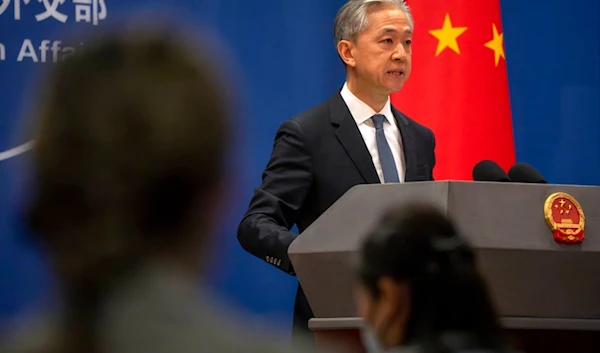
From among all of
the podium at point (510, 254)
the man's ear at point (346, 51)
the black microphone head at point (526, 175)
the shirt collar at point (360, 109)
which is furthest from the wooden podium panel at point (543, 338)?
the man's ear at point (346, 51)

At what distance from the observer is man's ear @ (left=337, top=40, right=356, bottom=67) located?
3410mm

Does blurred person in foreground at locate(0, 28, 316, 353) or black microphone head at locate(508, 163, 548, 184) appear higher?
blurred person in foreground at locate(0, 28, 316, 353)

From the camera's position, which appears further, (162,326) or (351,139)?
(351,139)

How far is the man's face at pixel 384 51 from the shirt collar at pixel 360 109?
0.06 meters

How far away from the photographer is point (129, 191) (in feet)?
2.60

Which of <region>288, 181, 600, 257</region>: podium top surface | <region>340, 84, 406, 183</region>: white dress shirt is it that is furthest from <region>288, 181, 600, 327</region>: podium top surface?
<region>340, 84, 406, 183</region>: white dress shirt

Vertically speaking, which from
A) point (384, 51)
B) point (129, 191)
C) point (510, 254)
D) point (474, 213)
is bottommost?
point (510, 254)

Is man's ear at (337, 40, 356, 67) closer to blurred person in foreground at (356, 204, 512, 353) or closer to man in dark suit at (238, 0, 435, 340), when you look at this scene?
man in dark suit at (238, 0, 435, 340)

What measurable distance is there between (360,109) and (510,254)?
1143 millimetres

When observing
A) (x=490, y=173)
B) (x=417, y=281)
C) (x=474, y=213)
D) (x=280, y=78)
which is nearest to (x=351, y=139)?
(x=490, y=173)

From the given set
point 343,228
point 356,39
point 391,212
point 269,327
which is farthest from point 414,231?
point 356,39

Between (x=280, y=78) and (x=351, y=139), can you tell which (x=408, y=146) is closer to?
(x=351, y=139)

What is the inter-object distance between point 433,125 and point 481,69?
14.0 inches

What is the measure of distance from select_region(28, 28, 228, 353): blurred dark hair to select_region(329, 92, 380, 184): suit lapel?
93.2 inches
